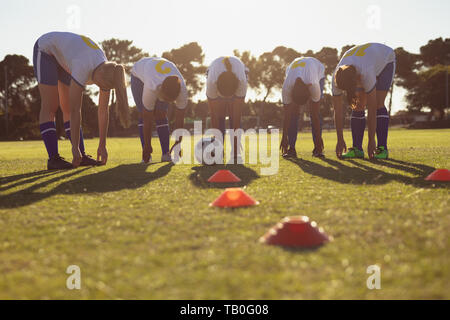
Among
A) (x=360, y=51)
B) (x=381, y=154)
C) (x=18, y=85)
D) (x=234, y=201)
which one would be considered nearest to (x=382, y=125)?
(x=381, y=154)

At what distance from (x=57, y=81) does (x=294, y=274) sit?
16.6ft

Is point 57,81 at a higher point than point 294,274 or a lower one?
higher

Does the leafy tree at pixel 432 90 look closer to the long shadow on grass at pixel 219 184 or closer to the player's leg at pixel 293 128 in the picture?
the player's leg at pixel 293 128

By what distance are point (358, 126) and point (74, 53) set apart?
459 cm

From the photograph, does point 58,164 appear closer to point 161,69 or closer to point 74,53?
point 74,53

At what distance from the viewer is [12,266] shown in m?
1.68

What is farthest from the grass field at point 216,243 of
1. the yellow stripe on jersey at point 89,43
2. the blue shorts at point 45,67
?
the yellow stripe on jersey at point 89,43

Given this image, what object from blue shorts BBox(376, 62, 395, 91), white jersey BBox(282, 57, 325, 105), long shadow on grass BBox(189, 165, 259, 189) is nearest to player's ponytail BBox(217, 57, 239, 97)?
white jersey BBox(282, 57, 325, 105)

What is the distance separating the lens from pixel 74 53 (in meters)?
5.31

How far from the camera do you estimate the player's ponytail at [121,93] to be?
5297mm

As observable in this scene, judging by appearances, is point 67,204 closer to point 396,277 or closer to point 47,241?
point 47,241

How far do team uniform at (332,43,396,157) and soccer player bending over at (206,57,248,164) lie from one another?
1.51 metres

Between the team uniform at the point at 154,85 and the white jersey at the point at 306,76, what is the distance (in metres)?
1.75
